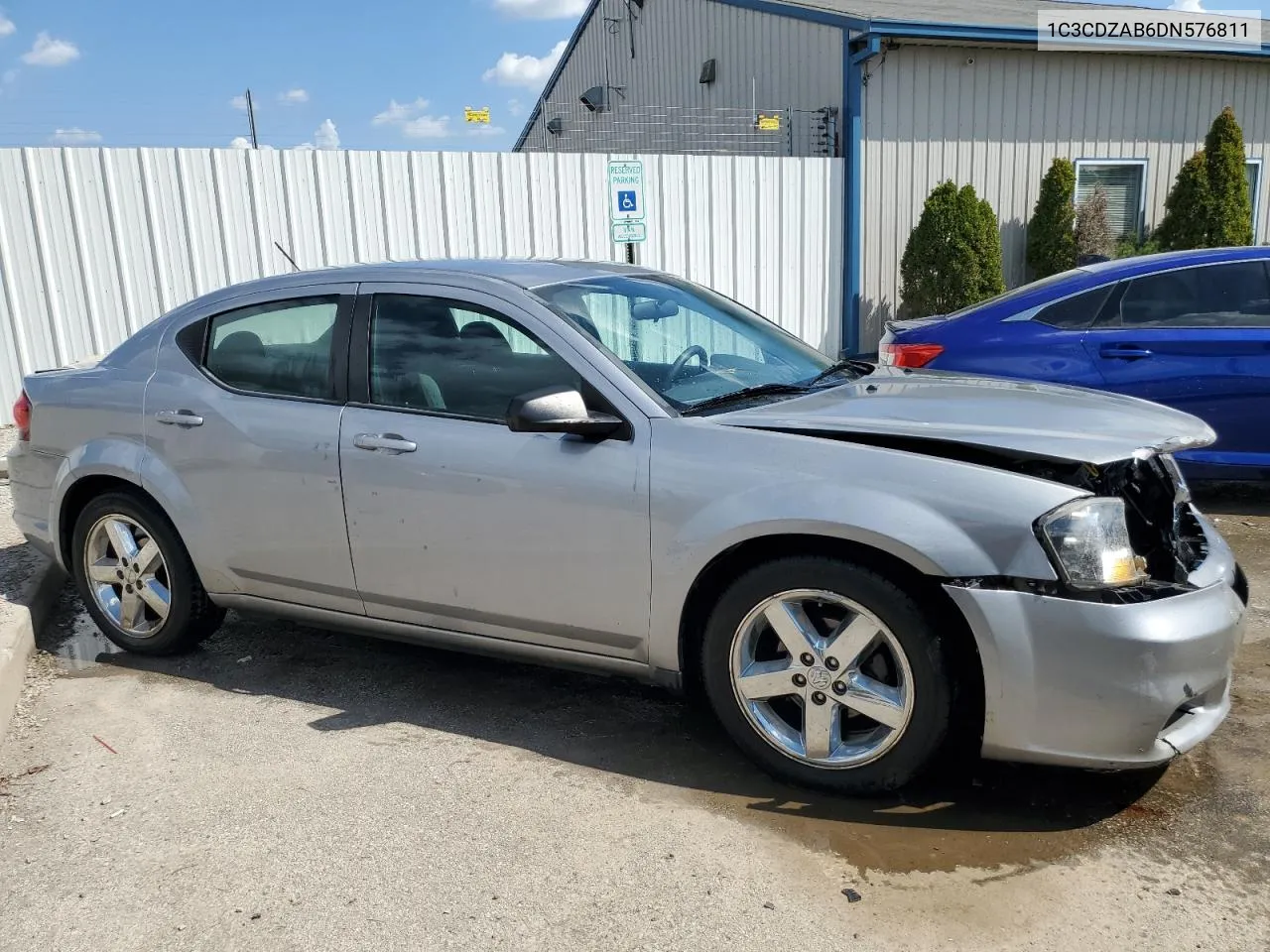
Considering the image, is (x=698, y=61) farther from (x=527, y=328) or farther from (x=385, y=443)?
(x=385, y=443)

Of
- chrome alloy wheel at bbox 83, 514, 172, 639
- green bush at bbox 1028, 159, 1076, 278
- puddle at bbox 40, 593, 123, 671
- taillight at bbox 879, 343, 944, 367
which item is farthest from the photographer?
green bush at bbox 1028, 159, 1076, 278

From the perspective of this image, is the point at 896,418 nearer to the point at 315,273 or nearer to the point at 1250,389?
the point at 315,273

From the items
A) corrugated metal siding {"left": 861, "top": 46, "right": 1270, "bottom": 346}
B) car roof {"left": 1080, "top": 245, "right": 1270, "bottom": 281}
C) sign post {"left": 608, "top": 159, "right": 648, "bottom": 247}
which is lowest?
car roof {"left": 1080, "top": 245, "right": 1270, "bottom": 281}

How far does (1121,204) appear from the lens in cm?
1392

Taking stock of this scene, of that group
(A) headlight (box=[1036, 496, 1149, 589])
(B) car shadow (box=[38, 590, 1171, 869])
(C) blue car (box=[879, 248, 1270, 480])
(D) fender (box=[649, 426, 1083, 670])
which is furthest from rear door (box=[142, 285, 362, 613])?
(C) blue car (box=[879, 248, 1270, 480])

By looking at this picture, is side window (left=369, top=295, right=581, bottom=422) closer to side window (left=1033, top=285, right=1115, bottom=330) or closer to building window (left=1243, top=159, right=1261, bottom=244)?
side window (left=1033, top=285, right=1115, bottom=330)

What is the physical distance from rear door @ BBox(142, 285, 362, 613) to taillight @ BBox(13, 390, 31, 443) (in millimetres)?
811

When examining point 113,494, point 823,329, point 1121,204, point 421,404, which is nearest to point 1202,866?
point 421,404

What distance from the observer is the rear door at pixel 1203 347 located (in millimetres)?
5719

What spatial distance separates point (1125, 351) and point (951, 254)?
6.62m

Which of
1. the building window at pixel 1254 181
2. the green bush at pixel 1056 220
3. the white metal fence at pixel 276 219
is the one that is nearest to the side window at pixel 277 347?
the white metal fence at pixel 276 219

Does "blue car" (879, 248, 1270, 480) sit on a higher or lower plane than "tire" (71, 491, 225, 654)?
higher

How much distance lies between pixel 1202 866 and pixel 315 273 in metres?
3.62

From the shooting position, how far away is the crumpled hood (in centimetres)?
293
